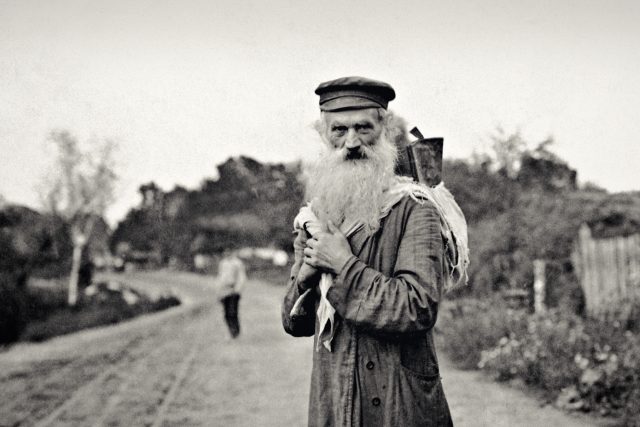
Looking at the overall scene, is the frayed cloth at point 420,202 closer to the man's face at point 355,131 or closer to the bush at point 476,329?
the man's face at point 355,131

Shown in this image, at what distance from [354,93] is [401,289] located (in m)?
0.74

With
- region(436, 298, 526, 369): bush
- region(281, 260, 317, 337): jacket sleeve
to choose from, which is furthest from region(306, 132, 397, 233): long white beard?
region(436, 298, 526, 369): bush

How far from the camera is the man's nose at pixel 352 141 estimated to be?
7.94 feet

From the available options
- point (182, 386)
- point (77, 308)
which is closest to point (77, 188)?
point (77, 308)

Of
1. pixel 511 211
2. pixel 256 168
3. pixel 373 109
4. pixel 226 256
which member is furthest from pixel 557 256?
pixel 256 168

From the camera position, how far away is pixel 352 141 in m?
2.42

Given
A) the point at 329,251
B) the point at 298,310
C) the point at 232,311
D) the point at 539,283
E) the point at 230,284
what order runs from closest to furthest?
the point at 329,251 → the point at 298,310 → the point at 539,283 → the point at 230,284 → the point at 232,311

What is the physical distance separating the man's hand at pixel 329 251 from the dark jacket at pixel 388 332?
0.11 feet

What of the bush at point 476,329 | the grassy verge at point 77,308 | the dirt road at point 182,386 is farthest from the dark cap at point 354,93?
the grassy verge at point 77,308

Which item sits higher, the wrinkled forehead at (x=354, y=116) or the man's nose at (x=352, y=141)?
the wrinkled forehead at (x=354, y=116)

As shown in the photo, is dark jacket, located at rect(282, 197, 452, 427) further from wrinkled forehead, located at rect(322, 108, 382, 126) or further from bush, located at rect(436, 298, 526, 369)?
bush, located at rect(436, 298, 526, 369)

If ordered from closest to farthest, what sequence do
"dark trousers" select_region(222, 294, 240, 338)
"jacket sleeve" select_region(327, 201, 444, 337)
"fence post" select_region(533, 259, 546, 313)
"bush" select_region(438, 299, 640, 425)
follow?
"jacket sleeve" select_region(327, 201, 444, 337) → "bush" select_region(438, 299, 640, 425) → "fence post" select_region(533, 259, 546, 313) → "dark trousers" select_region(222, 294, 240, 338)

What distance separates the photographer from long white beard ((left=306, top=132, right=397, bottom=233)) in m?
2.38

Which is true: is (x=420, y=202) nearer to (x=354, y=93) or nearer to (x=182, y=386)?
(x=354, y=93)
